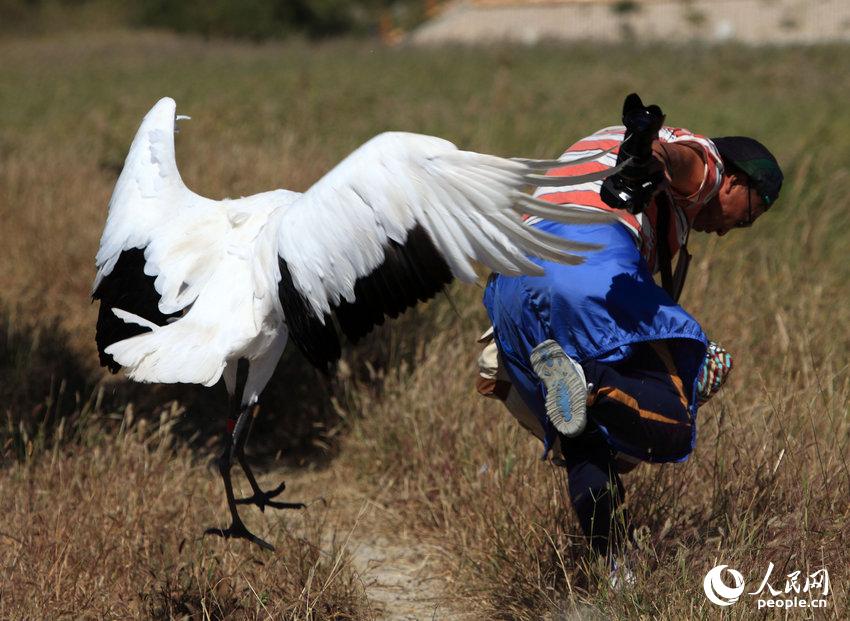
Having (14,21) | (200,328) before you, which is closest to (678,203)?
(200,328)

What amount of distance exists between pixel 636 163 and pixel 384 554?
83.8 inches

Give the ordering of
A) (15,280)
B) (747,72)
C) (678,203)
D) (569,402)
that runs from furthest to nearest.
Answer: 1. (747,72)
2. (15,280)
3. (678,203)
4. (569,402)

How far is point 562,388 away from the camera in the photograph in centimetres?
257

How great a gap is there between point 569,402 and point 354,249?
776 millimetres

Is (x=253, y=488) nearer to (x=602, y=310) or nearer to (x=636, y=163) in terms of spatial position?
(x=602, y=310)

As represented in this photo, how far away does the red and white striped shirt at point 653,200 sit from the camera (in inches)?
107

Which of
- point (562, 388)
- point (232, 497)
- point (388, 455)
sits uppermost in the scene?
point (562, 388)

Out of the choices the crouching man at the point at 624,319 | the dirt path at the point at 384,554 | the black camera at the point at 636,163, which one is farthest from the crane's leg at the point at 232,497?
the black camera at the point at 636,163

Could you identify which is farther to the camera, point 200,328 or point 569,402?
point 200,328

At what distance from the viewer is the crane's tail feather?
10.1 feet

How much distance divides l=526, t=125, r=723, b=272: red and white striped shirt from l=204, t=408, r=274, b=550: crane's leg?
1.28 meters

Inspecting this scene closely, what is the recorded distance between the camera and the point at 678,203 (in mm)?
2760

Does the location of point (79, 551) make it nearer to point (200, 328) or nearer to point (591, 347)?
point (200, 328)

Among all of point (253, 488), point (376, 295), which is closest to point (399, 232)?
point (376, 295)
